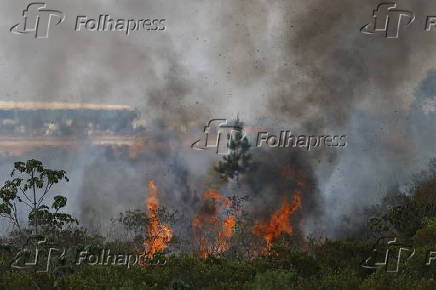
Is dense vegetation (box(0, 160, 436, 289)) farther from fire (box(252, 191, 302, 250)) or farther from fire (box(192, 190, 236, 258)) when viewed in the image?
fire (box(252, 191, 302, 250))

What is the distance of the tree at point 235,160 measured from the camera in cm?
5159

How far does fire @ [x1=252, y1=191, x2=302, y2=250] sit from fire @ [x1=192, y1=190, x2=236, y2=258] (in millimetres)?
2129

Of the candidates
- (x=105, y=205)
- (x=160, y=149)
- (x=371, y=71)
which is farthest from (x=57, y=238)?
(x=371, y=71)

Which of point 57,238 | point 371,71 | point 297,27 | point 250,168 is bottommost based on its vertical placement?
point 57,238

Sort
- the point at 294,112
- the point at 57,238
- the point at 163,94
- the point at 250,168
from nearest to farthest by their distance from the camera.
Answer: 1. the point at 57,238
2. the point at 250,168
3. the point at 294,112
4. the point at 163,94

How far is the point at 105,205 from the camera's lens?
174 feet

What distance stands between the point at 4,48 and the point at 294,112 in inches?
1221

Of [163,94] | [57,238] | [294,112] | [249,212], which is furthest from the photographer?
[163,94]

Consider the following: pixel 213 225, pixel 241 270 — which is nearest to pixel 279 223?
pixel 213 225

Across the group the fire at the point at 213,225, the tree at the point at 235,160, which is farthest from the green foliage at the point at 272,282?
the tree at the point at 235,160

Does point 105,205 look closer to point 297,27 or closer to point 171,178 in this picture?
point 171,178

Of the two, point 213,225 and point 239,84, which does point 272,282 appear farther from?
point 239,84

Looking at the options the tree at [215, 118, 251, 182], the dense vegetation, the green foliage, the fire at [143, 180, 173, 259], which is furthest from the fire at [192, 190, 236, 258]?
the green foliage

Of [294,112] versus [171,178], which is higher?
[294,112]
